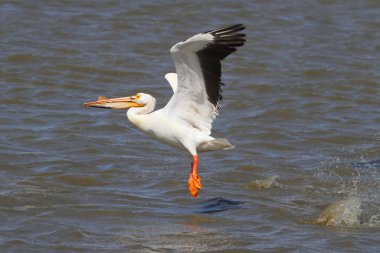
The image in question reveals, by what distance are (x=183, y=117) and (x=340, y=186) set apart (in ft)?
6.10

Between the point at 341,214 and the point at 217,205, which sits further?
the point at 217,205

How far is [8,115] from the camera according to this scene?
12000mm

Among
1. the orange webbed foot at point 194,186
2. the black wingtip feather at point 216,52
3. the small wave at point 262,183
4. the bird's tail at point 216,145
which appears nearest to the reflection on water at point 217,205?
the orange webbed foot at point 194,186

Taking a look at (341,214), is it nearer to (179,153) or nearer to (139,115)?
(139,115)

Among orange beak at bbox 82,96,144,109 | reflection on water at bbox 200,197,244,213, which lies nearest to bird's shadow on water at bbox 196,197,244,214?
reflection on water at bbox 200,197,244,213

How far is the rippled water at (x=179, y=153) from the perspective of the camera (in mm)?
8148

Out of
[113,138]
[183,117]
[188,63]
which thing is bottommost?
[113,138]

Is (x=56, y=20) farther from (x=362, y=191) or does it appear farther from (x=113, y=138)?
(x=362, y=191)

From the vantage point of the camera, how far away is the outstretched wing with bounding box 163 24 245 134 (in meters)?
8.30

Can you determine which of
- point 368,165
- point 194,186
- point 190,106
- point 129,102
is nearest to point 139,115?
point 129,102

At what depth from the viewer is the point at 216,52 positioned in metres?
8.44

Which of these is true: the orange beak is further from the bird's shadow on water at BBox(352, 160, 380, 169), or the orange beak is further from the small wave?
the bird's shadow on water at BBox(352, 160, 380, 169)

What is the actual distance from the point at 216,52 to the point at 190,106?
82 centimetres

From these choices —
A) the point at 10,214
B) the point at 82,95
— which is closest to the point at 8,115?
the point at 82,95
